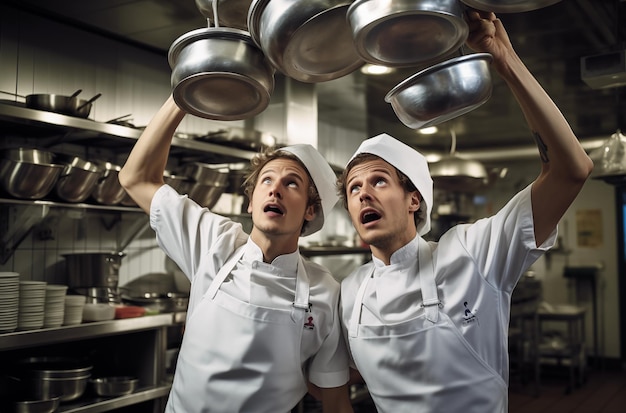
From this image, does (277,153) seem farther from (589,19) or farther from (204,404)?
(589,19)

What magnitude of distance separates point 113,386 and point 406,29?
2493mm

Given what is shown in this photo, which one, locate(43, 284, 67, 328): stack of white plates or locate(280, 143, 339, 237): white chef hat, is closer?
locate(280, 143, 339, 237): white chef hat

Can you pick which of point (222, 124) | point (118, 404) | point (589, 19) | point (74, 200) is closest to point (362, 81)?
point (222, 124)

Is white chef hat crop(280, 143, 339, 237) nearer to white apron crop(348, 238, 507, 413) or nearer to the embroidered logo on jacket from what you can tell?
white apron crop(348, 238, 507, 413)

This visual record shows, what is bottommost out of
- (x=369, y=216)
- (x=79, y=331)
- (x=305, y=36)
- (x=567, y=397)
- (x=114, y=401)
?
(x=567, y=397)

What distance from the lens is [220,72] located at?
4.25 ft

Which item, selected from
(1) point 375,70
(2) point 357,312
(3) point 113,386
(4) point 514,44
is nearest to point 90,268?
(3) point 113,386

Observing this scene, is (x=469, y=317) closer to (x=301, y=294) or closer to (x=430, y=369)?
(x=430, y=369)

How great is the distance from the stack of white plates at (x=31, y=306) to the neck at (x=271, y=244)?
1.30m

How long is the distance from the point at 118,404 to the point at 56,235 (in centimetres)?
100

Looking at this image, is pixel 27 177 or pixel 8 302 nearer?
pixel 8 302

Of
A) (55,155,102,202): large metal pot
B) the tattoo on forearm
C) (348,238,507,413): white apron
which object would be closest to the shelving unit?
(55,155,102,202): large metal pot

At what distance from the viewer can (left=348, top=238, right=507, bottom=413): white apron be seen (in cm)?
158

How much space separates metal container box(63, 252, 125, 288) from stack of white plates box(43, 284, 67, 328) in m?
0.40
